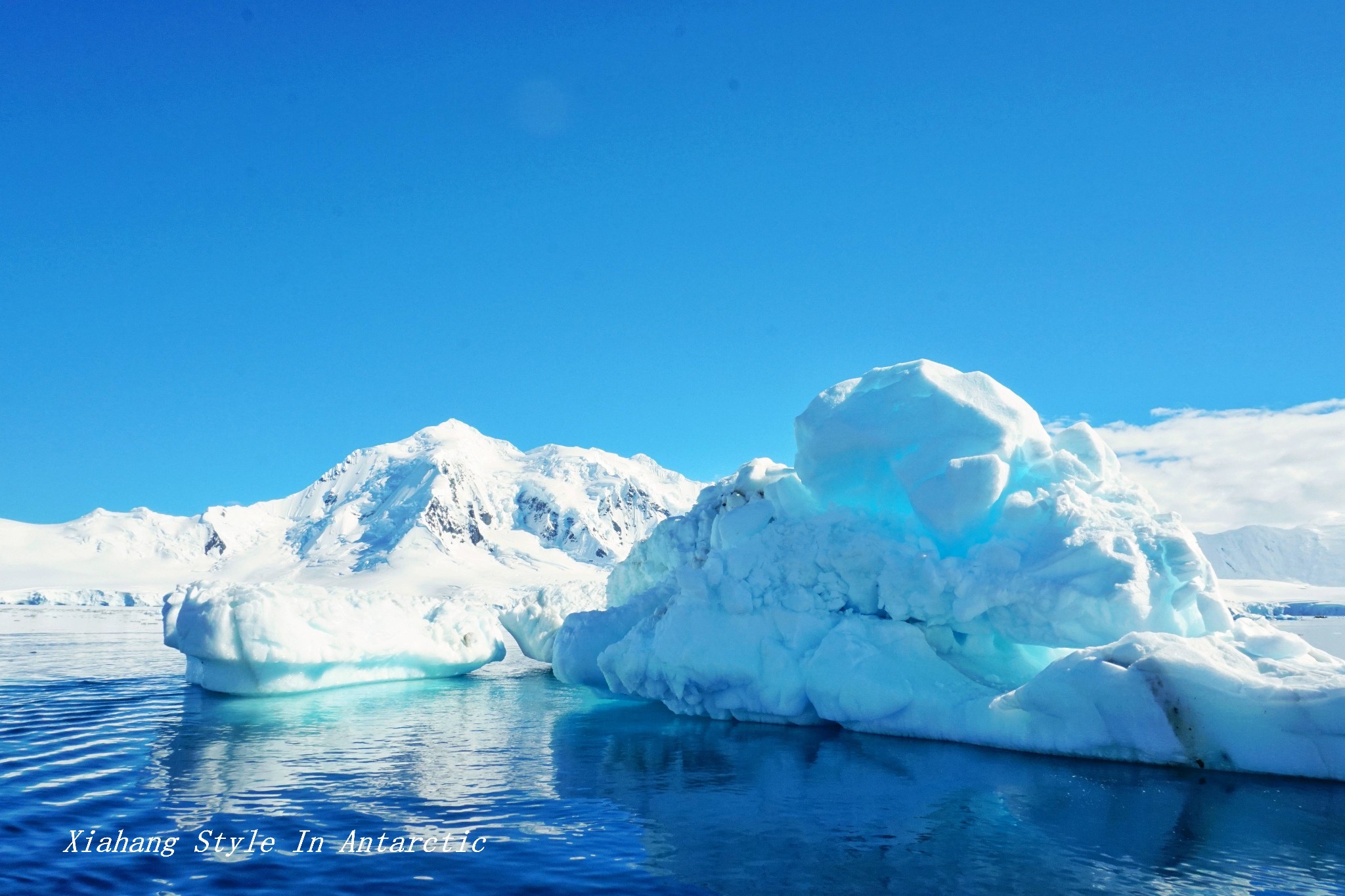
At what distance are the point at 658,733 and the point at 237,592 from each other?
1275cm

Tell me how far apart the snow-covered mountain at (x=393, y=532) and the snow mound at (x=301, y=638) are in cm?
7495

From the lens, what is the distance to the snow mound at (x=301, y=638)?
73.5ft

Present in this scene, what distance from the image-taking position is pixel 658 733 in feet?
56.5

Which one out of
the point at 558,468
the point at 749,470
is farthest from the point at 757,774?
the point at 558,468

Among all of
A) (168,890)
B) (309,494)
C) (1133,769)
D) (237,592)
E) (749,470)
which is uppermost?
(309,494)

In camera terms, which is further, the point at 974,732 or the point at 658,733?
the point at 658,733

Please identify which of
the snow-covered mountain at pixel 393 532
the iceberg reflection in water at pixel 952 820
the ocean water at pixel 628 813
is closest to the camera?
the ocean water at pixel 628 813

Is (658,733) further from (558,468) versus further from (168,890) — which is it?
(558,468)

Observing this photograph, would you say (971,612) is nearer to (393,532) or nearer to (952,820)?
(952,820)

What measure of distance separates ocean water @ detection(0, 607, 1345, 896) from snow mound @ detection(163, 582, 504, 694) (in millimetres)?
4319

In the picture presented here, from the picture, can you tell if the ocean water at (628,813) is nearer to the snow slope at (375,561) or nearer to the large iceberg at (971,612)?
the large iceberg at (971,612)

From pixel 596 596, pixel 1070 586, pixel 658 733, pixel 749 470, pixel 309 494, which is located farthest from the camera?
pixel 309 494

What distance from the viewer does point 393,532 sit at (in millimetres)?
137875

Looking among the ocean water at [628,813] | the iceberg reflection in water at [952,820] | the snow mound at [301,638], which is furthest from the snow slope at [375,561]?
the iceberg reflection in water at [952,820]
